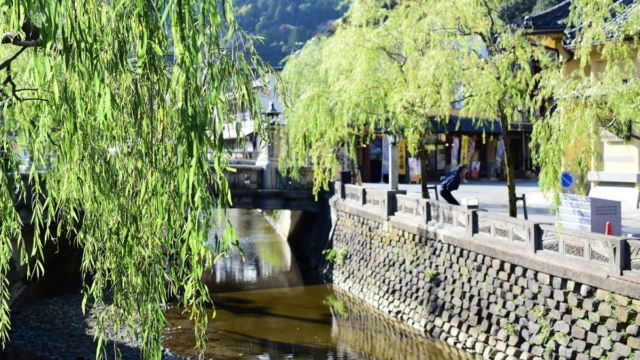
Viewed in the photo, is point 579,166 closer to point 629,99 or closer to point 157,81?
point 629,99

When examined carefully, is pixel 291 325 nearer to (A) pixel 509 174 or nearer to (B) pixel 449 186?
(B) pixel 449 186

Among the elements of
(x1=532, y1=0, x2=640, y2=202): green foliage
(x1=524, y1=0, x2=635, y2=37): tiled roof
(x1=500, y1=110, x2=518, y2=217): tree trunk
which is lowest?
(x1=500, y1=110, x2=518, y2=217): tree trunk

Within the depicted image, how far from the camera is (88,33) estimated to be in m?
5.26

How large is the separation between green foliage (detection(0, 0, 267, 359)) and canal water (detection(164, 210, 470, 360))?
8.99 metres

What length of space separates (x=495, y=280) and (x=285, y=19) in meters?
80.2

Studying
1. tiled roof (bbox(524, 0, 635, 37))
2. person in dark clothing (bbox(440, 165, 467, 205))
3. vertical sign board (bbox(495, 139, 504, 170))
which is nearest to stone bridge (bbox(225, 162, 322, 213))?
person in dark clothing (bbox(440, 165, 467, 205))

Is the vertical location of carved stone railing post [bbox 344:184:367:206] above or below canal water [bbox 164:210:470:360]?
above

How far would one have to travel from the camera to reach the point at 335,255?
2389cm

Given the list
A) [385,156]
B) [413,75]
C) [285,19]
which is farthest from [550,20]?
[285,19]

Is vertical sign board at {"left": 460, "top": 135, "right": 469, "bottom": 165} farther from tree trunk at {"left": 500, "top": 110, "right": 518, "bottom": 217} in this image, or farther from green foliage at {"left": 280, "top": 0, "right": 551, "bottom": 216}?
tree trunk at {"left": 500, "top": 110, "right": 518, "bottom": 217}

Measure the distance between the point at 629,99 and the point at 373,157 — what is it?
28.7m

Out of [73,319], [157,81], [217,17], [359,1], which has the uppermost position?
[359,1]

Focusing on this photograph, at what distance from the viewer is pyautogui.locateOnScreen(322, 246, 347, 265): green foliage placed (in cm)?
2322

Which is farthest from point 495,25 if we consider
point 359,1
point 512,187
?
point 359,1
